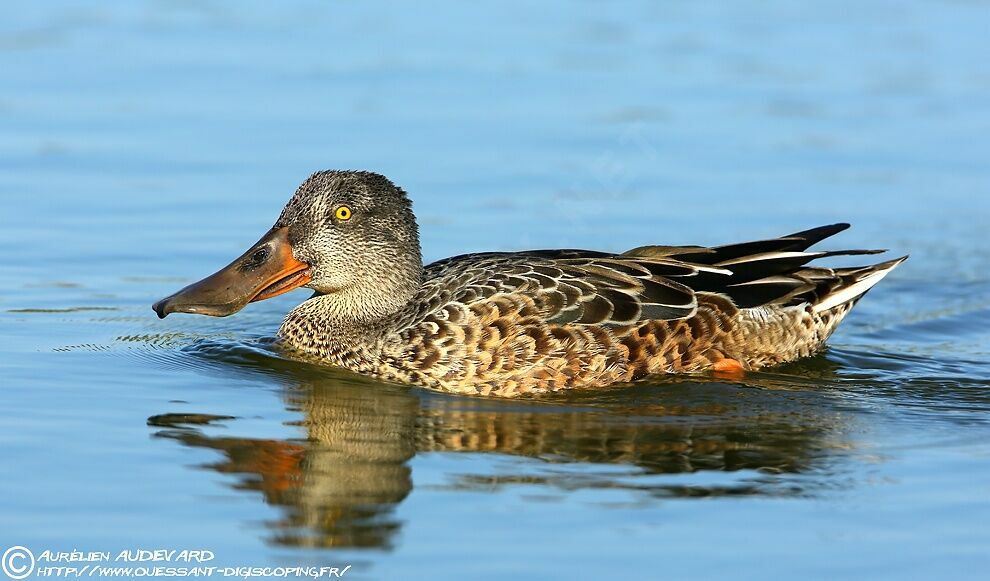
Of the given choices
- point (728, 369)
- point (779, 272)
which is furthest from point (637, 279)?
point (779, 272)

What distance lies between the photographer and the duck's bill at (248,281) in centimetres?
1095

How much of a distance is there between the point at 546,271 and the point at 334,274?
61.2 inches

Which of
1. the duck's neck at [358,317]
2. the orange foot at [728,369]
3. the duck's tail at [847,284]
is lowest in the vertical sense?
the orange foot at [728,369]

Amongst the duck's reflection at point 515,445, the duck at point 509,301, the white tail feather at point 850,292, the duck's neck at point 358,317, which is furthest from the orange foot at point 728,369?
the duck's neck at point 358,317

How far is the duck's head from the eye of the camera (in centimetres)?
1117

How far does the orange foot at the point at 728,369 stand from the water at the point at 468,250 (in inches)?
5.1

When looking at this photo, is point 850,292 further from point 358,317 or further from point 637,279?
point 358,317

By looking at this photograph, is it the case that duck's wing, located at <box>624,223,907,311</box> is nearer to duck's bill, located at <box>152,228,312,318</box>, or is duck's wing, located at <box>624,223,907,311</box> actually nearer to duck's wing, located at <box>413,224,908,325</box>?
duck's wing, located at <box>413,224,908,325</box>

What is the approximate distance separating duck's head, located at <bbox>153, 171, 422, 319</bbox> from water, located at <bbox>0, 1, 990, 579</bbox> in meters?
0.63

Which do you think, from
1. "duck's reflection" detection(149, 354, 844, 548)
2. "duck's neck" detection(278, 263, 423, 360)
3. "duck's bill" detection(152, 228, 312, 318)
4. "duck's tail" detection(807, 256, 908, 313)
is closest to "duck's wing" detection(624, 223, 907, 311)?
"duck's tail" detection(807, 256, 908, 313)

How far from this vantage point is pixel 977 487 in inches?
344

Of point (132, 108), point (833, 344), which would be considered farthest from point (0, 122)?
point (833, 344)

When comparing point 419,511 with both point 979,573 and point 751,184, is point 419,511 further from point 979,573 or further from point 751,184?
point 751,184

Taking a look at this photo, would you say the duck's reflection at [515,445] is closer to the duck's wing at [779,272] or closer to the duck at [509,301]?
the duck at [509,301]
